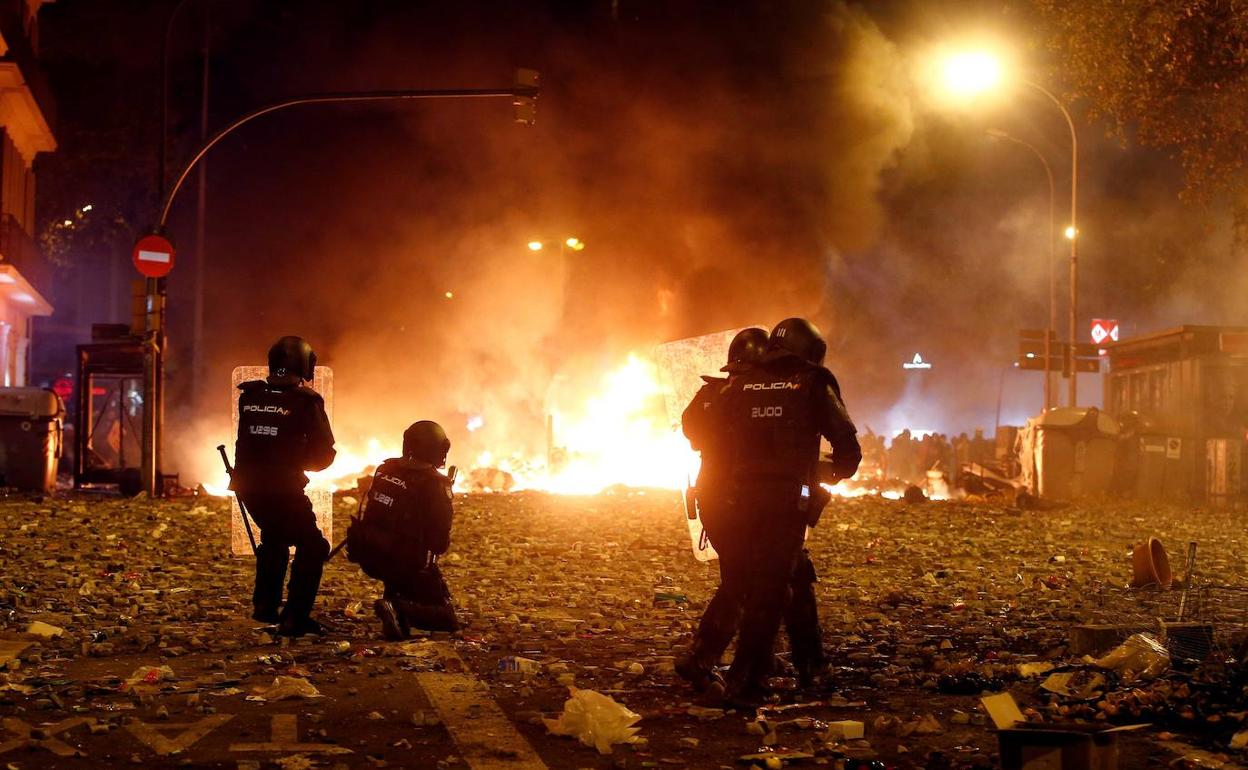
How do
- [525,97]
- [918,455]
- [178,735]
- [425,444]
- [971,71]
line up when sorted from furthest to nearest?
1. [918,455]
2. [971,71]
3. [525,97]
4. [425,444]
5. [178,735]

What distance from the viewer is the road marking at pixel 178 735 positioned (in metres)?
4.62

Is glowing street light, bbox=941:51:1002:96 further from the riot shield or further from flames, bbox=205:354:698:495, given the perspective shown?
the riot shield

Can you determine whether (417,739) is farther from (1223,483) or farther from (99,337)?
(1223,483)

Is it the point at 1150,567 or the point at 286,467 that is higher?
the point at 286,467

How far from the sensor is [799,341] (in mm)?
5801

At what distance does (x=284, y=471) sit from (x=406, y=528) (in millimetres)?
815

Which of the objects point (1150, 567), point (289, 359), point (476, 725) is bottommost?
point (476, 725)

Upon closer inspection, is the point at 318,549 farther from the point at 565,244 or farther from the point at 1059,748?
the point at 565,244

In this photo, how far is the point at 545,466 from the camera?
71.0 ft

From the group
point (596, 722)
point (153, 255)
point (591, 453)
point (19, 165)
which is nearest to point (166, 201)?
point (153, 255)

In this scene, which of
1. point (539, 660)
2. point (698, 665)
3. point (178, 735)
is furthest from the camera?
point (539, 660)

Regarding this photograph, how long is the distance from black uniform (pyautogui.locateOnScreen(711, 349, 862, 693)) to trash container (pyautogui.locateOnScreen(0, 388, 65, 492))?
13684 millimetres

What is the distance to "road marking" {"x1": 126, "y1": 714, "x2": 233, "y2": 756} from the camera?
462 cm

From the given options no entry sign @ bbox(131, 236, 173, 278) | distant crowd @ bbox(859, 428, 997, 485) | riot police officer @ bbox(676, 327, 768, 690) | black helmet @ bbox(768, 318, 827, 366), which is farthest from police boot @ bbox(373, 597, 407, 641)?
distant crowd @ bbox(859, 428, 997, 485)
